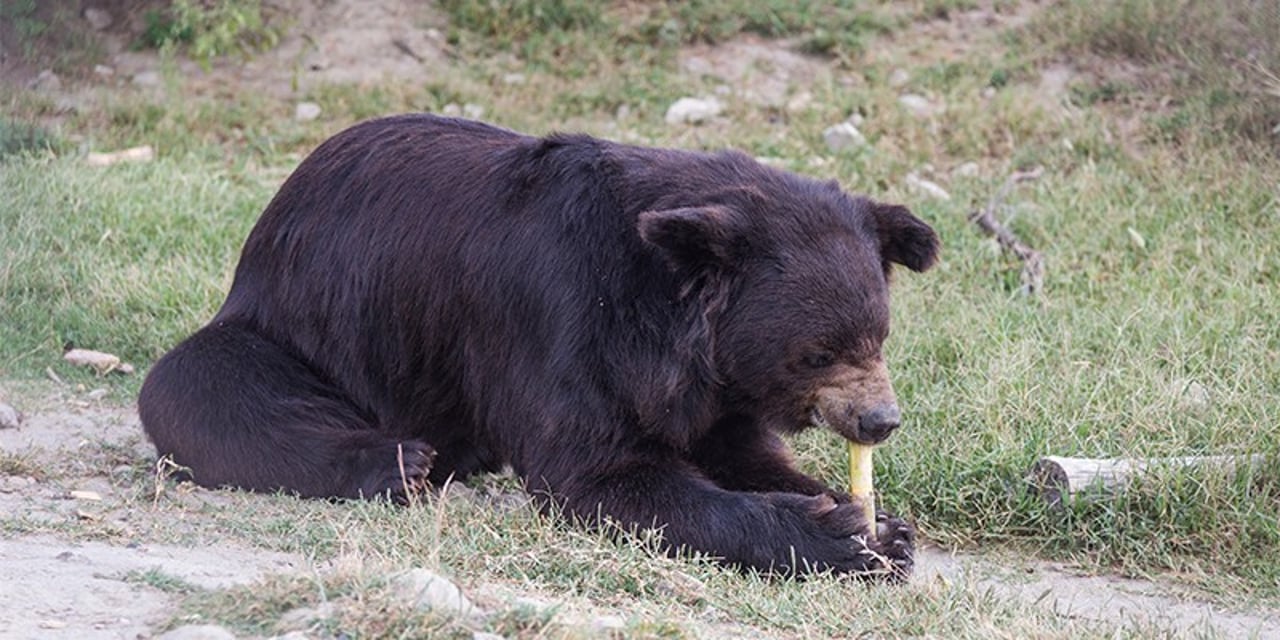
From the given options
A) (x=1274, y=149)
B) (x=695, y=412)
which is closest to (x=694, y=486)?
(x=695, y=412)

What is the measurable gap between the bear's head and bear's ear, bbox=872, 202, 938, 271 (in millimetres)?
163

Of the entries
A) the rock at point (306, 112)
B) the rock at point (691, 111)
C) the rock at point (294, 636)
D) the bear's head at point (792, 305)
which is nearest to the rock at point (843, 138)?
the rock at point (691, 111)

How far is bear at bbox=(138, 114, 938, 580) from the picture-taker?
5.17 m

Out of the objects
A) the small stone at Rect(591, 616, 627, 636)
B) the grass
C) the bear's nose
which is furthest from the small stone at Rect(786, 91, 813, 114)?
the small stone at Rect(591, 616, 627, 636)

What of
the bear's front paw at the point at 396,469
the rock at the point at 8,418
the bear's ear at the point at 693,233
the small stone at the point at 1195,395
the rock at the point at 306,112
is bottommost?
the rock at the point at 306,112

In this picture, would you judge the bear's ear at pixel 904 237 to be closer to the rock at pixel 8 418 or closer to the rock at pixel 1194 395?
the rock at pixel 1194 395

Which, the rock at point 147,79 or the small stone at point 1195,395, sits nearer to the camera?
the small stone at point 1195,395

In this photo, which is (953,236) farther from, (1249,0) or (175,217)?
(175,217)

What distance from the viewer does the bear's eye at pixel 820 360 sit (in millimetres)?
5191

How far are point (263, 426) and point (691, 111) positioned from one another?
4885 millimetres

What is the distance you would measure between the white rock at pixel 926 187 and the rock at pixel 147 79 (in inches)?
181

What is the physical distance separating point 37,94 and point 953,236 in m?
5.42

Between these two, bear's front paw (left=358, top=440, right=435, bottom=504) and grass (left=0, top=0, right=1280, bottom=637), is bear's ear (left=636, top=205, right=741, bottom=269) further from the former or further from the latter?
bear's front paw (left=358, top=440, right=435, bottom=504)

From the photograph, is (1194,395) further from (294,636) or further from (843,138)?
(294,636)
